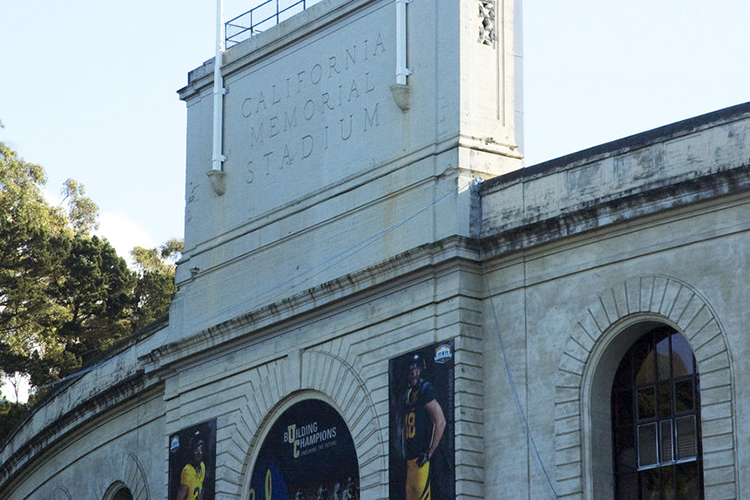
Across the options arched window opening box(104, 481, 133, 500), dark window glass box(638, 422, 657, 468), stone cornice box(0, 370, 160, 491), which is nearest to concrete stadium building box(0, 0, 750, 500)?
dark window glass box(638, 422, 657, 468)

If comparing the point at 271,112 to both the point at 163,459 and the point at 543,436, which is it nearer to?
the point at 163,459

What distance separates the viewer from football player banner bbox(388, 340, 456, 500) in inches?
976

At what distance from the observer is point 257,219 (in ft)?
99.1

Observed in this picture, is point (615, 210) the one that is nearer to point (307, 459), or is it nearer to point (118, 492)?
point (307, 459)

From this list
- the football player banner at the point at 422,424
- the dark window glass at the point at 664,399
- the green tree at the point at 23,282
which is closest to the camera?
the dark window glass at the point at 664,399

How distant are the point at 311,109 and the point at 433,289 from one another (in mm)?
5386

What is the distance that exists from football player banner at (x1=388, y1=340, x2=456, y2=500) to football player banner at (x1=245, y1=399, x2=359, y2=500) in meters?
1.45

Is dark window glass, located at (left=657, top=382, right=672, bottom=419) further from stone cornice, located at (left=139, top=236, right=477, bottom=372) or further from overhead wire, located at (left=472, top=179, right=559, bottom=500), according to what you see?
→ stone cornice, located at (left=139, top=236, right=477, bottom=372)

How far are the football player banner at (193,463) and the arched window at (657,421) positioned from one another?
904cm

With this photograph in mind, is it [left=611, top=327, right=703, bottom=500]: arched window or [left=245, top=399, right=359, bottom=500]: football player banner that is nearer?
[left=611, top=327, right=703, bottom=500]: arched window

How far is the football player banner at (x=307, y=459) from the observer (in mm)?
27078

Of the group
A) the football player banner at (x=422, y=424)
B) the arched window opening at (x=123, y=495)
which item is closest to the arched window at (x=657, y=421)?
the football player banner at (x=422, y=424)

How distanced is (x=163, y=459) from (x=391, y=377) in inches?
321

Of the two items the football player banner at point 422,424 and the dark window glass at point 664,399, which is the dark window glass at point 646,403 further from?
the football player banner at point 422,424
